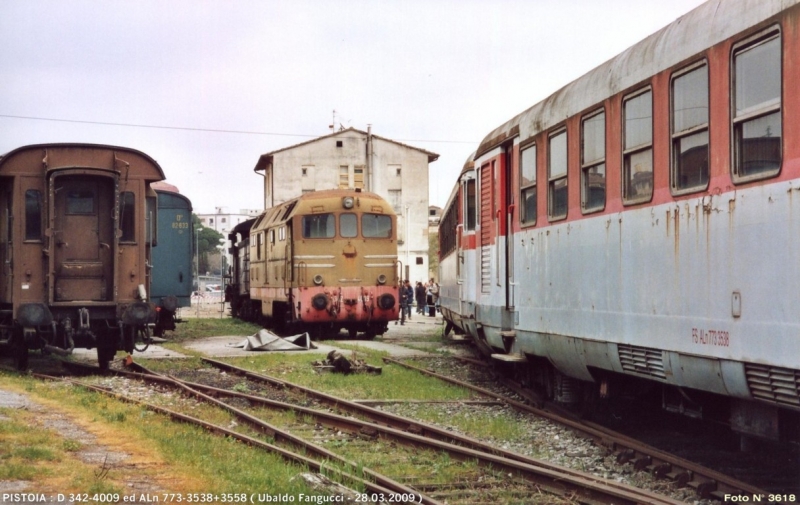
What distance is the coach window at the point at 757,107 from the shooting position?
6695 mm

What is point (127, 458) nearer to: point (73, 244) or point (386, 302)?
point (73, 244)

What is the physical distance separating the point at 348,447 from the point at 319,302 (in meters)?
16.6

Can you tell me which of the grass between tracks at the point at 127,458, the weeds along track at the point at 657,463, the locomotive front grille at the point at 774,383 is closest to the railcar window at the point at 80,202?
the grass between tracks at the point at 127,458

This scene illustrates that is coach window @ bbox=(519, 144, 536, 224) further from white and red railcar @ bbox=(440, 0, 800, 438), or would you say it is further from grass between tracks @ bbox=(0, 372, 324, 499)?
grass between tracks @ bbox=(0, 372, 324, 499)

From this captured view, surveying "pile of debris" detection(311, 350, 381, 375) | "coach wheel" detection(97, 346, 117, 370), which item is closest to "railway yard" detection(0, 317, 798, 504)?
"pile of debris" detection(311, 350, 381, 375)

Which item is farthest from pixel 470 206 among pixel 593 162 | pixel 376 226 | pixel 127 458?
pixel 376 226

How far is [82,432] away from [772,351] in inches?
287

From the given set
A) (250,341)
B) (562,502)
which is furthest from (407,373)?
(562,502)

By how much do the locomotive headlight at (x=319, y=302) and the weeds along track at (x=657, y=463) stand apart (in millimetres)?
14778

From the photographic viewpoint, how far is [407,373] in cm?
1752

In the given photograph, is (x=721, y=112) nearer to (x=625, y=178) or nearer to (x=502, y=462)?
(x=625, y=178)

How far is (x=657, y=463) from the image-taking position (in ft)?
28.2

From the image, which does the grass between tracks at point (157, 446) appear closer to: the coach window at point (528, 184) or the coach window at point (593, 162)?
the coach window at point (528, 184)

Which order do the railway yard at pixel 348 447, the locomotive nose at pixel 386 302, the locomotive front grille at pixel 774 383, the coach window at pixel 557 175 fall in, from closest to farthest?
the locomotive front grille at pixel 774 383
the railway yard at pixel 348 447
the coach window at pixel 557 175
the locomotive nose at pixel 386 302
